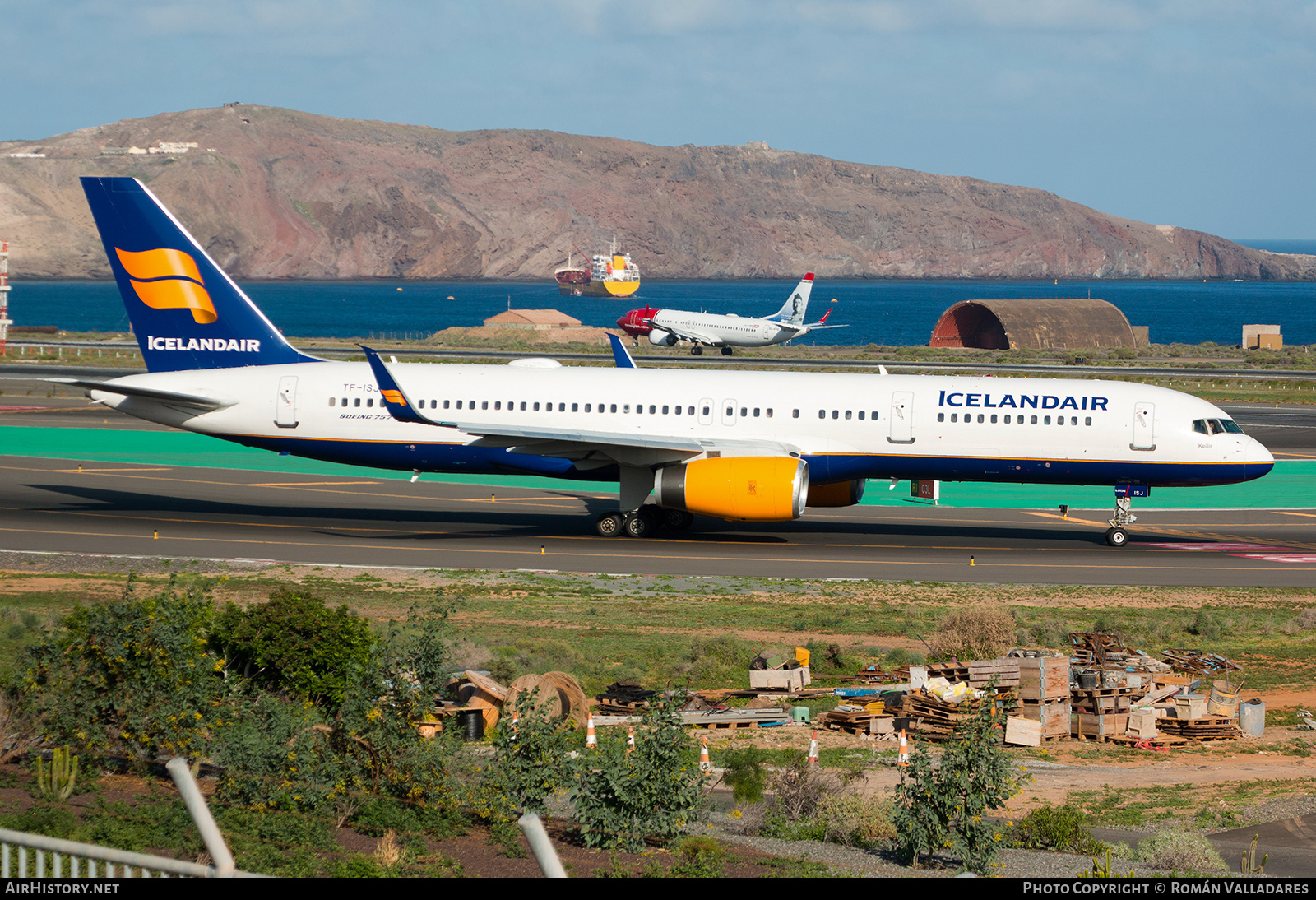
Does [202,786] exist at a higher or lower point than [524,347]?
lower

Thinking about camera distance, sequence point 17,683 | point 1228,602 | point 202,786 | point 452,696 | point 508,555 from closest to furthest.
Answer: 1. point 202,786
2. point 17,683
3. point 452,696
4. point 1228,602
5. point 508,555

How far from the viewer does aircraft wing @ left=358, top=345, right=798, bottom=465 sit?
3547cm

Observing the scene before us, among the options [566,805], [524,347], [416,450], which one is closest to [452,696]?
[566,805]

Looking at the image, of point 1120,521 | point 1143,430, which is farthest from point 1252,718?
point 1120,521

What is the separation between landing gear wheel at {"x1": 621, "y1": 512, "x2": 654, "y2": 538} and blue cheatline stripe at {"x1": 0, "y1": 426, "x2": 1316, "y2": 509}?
27.4 feet

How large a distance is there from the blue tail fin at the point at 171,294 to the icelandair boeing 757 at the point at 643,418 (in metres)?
0.05

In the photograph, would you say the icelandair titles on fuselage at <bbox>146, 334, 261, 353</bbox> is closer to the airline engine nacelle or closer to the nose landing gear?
the airline engine nacelle

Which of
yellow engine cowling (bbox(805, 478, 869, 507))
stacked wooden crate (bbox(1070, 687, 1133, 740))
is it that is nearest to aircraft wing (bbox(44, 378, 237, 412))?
yellow engine cowling (bbox(805, 478, 869, 507))

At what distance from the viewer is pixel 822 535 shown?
39.8 m

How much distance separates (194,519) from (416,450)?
7519 millimetres

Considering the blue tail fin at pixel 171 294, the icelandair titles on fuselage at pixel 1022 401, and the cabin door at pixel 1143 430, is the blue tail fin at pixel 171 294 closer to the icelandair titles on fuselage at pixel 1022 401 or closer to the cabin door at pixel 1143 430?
the icelandair titles on fuselage at pixel 1022 401

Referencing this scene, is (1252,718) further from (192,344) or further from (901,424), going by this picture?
(192,344)

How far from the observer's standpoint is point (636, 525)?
127 feet
